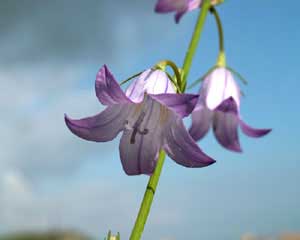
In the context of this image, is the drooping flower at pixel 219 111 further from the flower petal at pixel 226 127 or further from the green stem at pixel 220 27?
the green stem at pixel 220 27

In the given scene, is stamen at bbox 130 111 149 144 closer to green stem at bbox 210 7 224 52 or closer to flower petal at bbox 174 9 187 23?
green stem at bbox 210 7 224 52

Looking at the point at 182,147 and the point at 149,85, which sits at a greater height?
the point at 149,85

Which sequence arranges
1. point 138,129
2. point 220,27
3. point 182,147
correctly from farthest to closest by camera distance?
point 220,27
point 138,129
point 182,147

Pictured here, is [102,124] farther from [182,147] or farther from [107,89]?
[182,147]

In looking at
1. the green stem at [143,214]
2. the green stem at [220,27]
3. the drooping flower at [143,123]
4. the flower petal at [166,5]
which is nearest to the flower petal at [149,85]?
the drooping flower at [143,123]

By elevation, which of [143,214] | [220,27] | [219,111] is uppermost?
[220,27]

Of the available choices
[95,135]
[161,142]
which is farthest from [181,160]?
[95,135]

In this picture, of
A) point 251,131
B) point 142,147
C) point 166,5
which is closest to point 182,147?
point 142,147

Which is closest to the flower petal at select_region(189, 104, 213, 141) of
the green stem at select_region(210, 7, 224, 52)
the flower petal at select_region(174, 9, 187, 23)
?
the green stem at select_region(210, 7, 224, 52)

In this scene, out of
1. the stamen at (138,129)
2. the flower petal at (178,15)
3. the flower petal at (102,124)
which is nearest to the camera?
the flower petal at (102,124)
